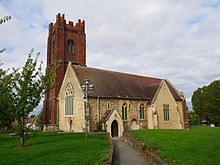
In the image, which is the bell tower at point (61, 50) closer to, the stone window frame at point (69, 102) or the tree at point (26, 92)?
the stone window frame at point (69, 102)

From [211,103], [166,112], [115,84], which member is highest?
[115,84]

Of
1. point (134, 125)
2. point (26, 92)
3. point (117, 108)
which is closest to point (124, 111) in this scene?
point (117, 108)

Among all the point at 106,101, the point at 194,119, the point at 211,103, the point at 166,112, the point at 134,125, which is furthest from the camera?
the point at 194,119

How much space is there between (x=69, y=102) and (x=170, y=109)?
1631 cm

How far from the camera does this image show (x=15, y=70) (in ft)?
50.5

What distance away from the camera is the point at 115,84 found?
107 ft

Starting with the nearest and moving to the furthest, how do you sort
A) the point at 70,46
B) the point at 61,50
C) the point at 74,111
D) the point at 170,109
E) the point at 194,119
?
the point at 74,111 < the point at 170,109 < the point at 61,50 < the point at 70,46 < the point at 194,119

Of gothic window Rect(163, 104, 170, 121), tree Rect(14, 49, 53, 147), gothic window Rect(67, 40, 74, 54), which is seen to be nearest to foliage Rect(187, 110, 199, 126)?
gothic window Rect(163, 104, 170, 121)

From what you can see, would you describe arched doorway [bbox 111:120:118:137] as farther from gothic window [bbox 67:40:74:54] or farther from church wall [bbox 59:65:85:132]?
gothic window [bbox 67:40:74:54]

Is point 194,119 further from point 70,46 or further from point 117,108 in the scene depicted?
point 70,46

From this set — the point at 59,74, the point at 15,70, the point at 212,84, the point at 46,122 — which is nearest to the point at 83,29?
the point at 59,74

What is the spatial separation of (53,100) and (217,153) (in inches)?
1234

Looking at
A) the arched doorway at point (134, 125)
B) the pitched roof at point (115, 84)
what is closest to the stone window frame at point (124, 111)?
the pitched roof at point (115, 84)

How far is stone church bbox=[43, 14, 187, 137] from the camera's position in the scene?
27.8 meters
